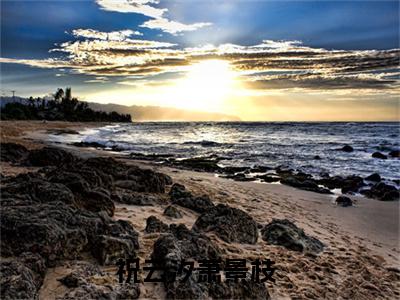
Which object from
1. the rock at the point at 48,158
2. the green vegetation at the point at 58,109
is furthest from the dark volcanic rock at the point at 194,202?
the green vegetation at the point at 58,109

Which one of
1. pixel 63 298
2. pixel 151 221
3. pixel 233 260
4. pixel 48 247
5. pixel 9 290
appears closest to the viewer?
pixel 9 290

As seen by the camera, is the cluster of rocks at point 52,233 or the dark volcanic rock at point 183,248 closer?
the cluster of rocks at point 52,233

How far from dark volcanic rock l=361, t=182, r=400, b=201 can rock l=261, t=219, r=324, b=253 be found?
7470 mm

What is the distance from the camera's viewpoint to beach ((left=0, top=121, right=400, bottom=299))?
18.0ft

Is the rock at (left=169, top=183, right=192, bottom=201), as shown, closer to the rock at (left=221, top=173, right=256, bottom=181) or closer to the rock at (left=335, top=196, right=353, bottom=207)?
the rock at (left=335, top=196, right=353, bottom=207)

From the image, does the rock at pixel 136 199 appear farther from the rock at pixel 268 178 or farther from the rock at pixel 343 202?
the rock at pixel 268 178

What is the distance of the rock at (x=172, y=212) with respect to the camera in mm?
8570

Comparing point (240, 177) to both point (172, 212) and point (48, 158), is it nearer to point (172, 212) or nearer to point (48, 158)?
point (48, 158)

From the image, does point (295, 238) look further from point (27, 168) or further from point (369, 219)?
point (27, 168)

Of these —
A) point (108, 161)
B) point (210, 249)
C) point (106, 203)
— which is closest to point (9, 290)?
point (210, 249)

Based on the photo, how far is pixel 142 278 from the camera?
5.26 meters

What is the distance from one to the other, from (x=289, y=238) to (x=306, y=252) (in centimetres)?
45

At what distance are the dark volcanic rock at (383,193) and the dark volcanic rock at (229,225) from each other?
339 inches

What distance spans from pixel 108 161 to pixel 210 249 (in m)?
8.13
